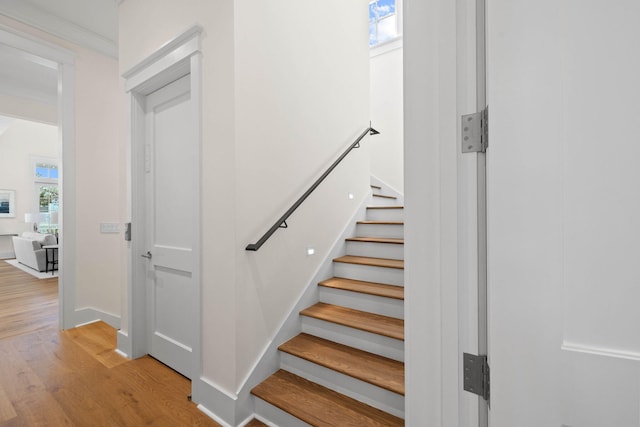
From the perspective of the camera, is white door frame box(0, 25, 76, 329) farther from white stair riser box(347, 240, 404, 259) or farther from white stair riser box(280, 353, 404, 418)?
white stair riser box(347, 240, 404, 259)

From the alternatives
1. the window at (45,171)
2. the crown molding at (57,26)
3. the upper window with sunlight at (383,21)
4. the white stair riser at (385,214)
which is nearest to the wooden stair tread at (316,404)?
the white stair riser at (385,214)

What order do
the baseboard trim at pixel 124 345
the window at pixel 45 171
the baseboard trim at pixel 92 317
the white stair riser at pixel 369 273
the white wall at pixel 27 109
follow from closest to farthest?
the white stair riser at pixel 369 273
the baseboard trim at pixel 124 345
the baseboard trim at pixel 92 317
the white wall at pixel 27 109
the window at pixel 45 171

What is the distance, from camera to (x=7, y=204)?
7730 mm

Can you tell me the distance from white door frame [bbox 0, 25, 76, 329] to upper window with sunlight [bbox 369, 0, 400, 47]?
13.2 ft

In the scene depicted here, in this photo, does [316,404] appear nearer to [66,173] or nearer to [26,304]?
[66,173]

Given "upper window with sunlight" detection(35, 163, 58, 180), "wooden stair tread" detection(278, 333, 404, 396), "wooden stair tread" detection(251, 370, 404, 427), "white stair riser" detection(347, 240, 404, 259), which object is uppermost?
"upper window with sunlight" detection(35, 163, 58, 180)

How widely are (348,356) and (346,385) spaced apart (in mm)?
183

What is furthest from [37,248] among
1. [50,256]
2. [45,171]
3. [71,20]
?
[71,20]

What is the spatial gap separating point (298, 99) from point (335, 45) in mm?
872

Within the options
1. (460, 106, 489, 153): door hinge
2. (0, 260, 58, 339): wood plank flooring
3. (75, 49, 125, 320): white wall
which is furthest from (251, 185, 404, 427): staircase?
(0, 260, 58, 339): wood plank flooring

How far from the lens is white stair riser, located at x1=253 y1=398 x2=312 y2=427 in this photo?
1.55 metres

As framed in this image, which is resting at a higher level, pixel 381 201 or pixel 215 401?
pixel 381 201

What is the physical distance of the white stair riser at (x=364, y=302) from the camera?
2.00 metres

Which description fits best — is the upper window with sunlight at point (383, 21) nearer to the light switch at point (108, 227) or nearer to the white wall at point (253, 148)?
the white wall at point (253, 148)
